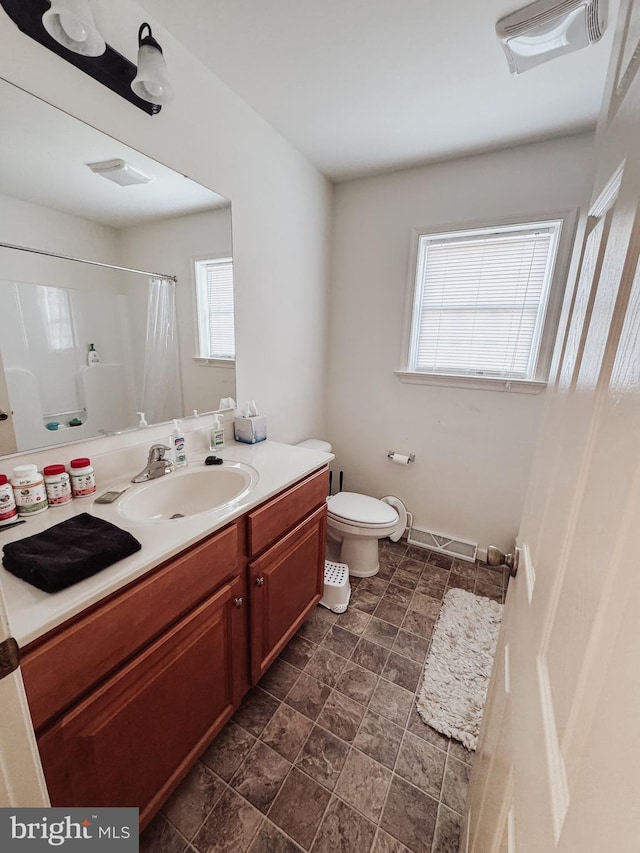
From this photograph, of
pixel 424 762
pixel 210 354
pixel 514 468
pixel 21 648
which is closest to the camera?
pixel 21 648

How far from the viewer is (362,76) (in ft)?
4.58

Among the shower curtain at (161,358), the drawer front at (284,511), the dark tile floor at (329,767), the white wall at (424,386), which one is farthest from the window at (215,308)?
the dark tile floor at (329,767)

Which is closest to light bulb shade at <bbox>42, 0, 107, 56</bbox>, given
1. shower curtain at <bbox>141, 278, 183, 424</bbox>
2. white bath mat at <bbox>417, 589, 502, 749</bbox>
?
shower curtain at <bbox>141, 278, 183, 424</bbox>

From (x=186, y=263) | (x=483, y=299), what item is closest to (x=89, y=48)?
(x=186, y=263)

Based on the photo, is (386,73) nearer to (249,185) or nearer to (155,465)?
(249,185)

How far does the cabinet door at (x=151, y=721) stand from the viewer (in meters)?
0.72

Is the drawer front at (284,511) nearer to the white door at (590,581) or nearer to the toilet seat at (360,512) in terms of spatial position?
the toilet seat at (360,512)

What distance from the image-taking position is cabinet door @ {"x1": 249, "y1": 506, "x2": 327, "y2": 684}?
1244 millimetres

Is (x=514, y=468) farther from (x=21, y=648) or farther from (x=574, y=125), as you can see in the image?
(x=21, y=648)

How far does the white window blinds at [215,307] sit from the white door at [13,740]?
1338 mm

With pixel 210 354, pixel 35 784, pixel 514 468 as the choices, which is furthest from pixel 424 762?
pixel 210 354

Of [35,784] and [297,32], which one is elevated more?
[297,32]

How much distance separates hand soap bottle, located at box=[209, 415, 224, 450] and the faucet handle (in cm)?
28

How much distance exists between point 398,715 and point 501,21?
2.52m
